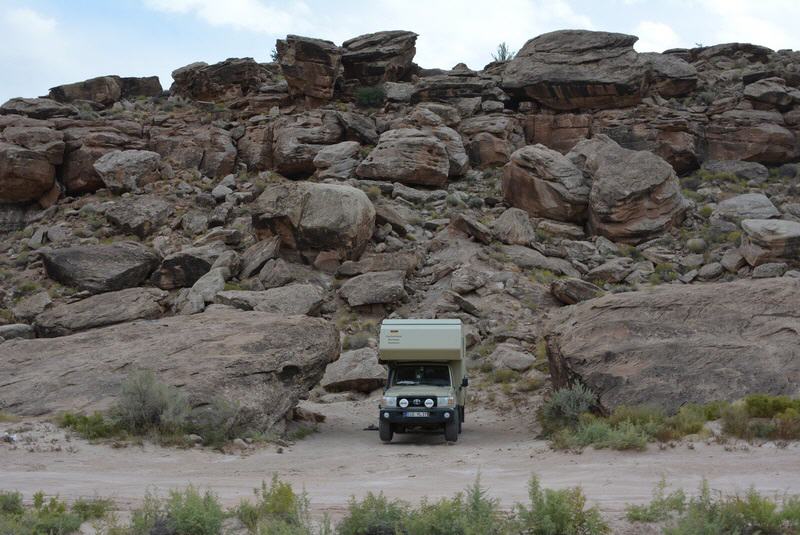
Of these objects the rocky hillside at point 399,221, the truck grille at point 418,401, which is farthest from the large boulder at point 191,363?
the truck grille at point 418,401

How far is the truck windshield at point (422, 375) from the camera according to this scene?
58.5ft

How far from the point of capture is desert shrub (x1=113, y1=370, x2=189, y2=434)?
51.0ft

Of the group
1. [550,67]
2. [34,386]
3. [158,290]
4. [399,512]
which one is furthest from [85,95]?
[399,512]

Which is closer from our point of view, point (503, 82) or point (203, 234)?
point (203, 234)

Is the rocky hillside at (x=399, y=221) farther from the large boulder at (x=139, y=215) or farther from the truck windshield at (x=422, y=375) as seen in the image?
the truck windshield at (x=422, y=375)

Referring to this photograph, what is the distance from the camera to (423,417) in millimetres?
16938

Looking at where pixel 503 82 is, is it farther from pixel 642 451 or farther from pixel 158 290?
pixel 642 451

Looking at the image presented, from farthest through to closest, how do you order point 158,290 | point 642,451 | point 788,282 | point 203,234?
point 203,234, point 158,290, point 788,282, point 642,451

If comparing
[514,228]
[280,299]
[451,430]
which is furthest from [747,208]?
[451,430]

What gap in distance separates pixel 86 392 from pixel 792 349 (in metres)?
16.1

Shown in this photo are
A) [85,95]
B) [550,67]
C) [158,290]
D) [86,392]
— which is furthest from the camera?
[85,95]

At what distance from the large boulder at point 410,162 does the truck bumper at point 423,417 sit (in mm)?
24085

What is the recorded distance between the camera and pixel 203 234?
36.8 meters

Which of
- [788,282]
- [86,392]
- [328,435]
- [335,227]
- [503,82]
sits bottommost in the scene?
[328,435]
